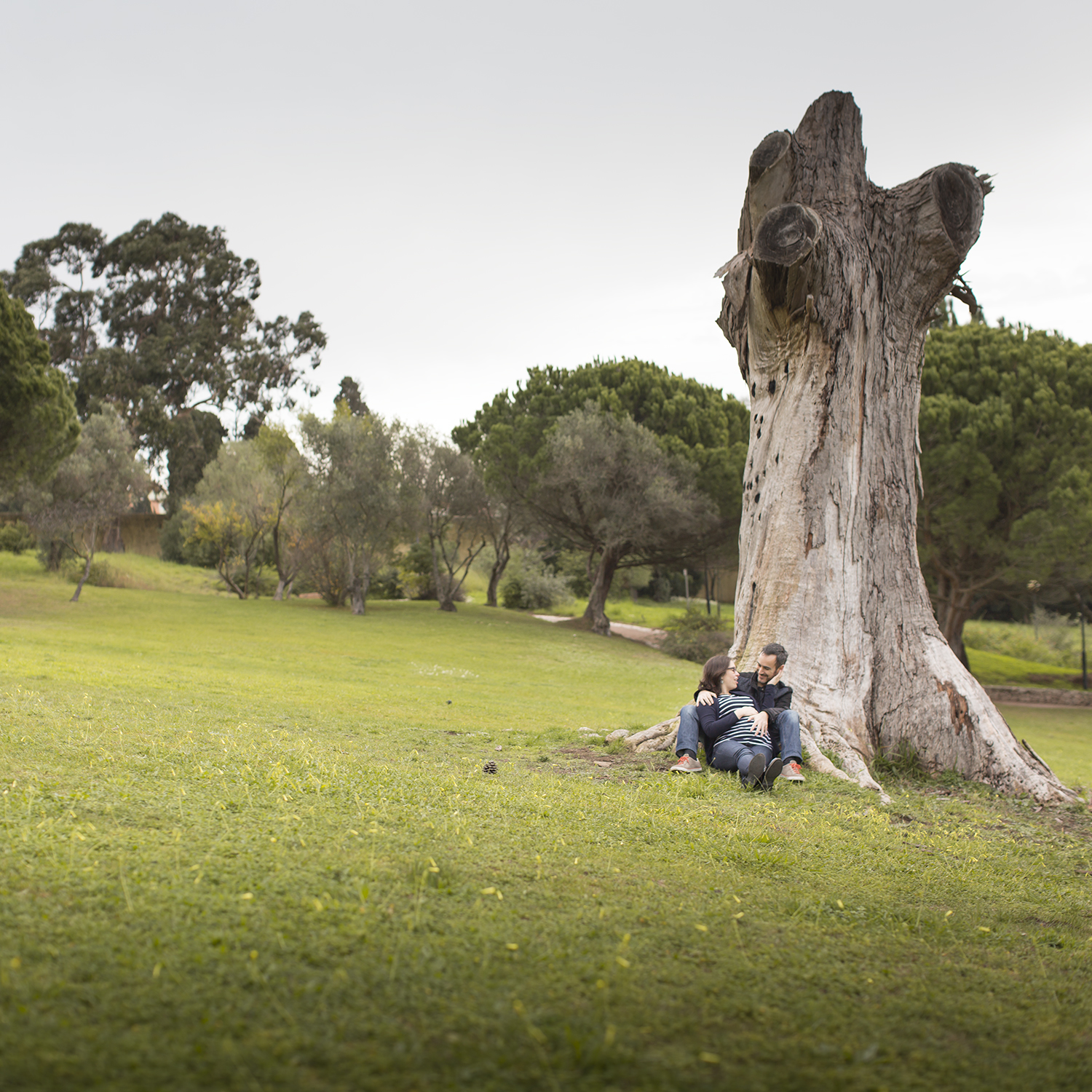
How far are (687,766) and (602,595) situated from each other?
25835 mm

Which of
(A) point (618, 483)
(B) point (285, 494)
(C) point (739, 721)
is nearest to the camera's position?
(C) point (739, 721)

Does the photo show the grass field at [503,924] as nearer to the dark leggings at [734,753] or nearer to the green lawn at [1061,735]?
the dark leggings at [734,753]

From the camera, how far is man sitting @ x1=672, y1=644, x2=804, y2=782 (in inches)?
255

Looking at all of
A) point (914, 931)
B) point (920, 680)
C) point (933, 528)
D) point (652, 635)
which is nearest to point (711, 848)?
point (914, 931)

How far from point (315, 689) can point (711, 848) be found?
8847mm

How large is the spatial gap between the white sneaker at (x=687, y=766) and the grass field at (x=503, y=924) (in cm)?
23

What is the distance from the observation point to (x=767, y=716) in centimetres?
666

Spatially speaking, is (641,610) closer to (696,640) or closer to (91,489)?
(696,640)

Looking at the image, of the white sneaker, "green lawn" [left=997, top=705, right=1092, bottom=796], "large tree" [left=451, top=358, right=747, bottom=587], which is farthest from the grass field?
"large tree" [left=451, top=358, right=747, bottom=587]

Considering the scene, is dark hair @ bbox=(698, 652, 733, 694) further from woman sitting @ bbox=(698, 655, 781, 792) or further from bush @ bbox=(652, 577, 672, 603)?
bush @ bbox=(652, 577, 672, 603)

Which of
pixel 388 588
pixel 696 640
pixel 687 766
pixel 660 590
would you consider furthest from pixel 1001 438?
pixel 660 590

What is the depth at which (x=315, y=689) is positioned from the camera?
474 inches

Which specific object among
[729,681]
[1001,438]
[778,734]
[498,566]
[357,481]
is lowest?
[778,734]

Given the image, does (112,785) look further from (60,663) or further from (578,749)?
(60,663)
